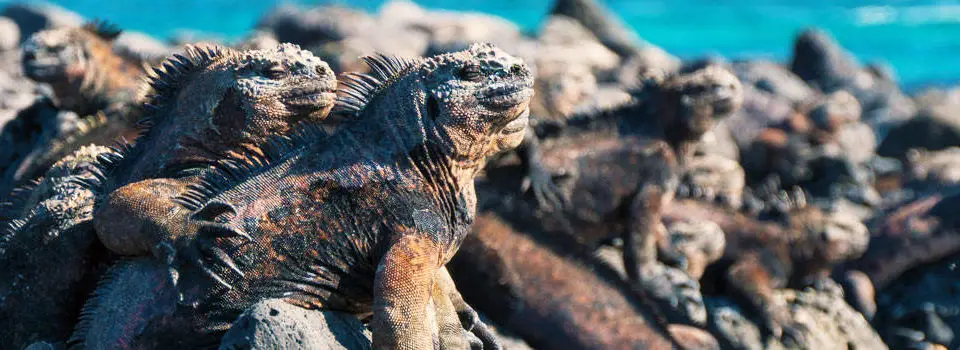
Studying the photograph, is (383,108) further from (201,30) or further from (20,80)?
(201,30)

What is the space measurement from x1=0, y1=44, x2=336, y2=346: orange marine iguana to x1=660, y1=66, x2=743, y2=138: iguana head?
157 inches

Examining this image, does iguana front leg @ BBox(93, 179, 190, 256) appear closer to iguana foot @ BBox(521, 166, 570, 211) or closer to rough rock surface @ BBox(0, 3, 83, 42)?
iguana foot @ BBox(521, 166, 570, 211)

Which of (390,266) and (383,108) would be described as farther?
(383,108)

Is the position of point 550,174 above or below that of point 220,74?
above

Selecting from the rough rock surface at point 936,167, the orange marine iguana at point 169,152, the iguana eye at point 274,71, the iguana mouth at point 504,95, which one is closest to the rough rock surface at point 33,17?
the rough rock surface at point 936,167

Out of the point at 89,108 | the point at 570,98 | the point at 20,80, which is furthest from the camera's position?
the point at 570,98

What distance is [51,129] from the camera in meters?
6.09

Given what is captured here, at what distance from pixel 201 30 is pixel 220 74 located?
2349cm

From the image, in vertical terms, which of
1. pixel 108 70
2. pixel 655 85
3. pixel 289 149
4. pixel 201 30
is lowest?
pixel 289 149

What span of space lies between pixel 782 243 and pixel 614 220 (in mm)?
1179

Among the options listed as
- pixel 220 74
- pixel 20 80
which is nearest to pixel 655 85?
pixel 220 74

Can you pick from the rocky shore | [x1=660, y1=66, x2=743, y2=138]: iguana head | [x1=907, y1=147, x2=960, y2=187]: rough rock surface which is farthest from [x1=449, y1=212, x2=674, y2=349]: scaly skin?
[x1=907, y1=147, x2=960, y2=187]: rough rock surface

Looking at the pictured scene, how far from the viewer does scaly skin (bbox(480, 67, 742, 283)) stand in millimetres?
6945

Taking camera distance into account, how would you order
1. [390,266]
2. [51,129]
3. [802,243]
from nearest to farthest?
[390,266], [51,129], [802,243]
